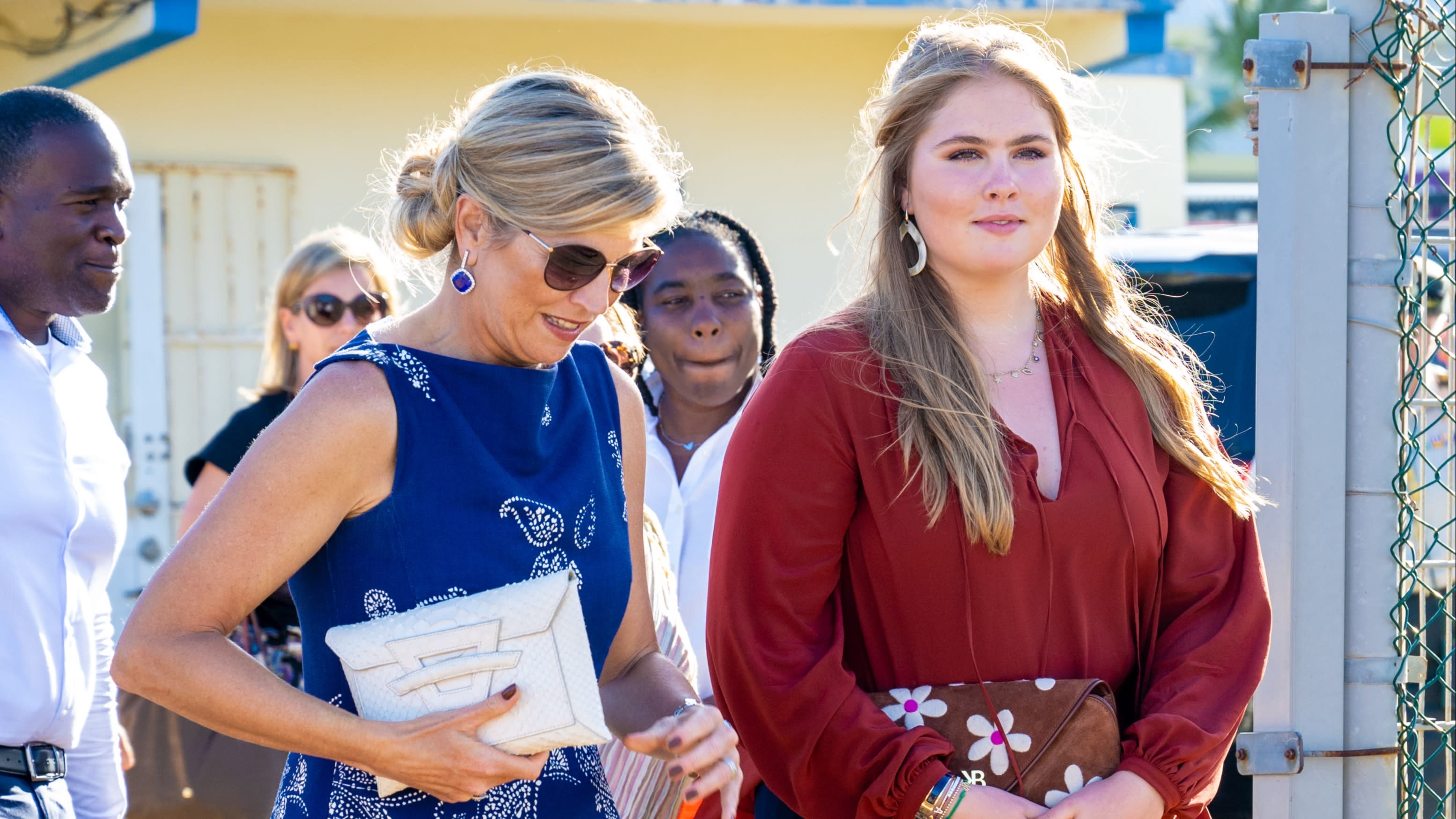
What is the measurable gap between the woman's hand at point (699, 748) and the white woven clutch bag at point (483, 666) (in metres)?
0.16

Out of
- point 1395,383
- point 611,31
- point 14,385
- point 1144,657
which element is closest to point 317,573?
point 14,385

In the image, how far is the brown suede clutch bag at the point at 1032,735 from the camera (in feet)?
7.30

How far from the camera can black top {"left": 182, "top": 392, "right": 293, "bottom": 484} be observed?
3.97 m

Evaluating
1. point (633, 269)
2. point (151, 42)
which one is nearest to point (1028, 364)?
point (633, 269)

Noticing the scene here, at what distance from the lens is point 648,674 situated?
2.09m

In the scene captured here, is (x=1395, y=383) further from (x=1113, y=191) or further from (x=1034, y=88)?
(x=1034, y=88)

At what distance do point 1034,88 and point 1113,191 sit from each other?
50 centimetres

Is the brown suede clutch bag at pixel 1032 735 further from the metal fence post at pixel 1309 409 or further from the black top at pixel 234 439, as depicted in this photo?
the black top at pixel 234 439

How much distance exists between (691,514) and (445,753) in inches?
69.9

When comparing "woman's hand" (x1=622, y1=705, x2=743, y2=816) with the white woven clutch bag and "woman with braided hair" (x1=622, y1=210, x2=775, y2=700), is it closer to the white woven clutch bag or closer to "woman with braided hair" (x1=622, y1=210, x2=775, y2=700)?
the white woven clutch bag

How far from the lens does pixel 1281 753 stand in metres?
2.78

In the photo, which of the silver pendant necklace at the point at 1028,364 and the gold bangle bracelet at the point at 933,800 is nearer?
the gold bangle bracelet at the point at 933,800

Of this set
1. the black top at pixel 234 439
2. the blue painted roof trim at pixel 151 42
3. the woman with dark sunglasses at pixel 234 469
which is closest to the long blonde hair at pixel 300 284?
the woman with dark sunglasses at pixel 234 469

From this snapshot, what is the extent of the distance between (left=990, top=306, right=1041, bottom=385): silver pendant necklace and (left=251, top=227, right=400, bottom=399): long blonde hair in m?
2.37
